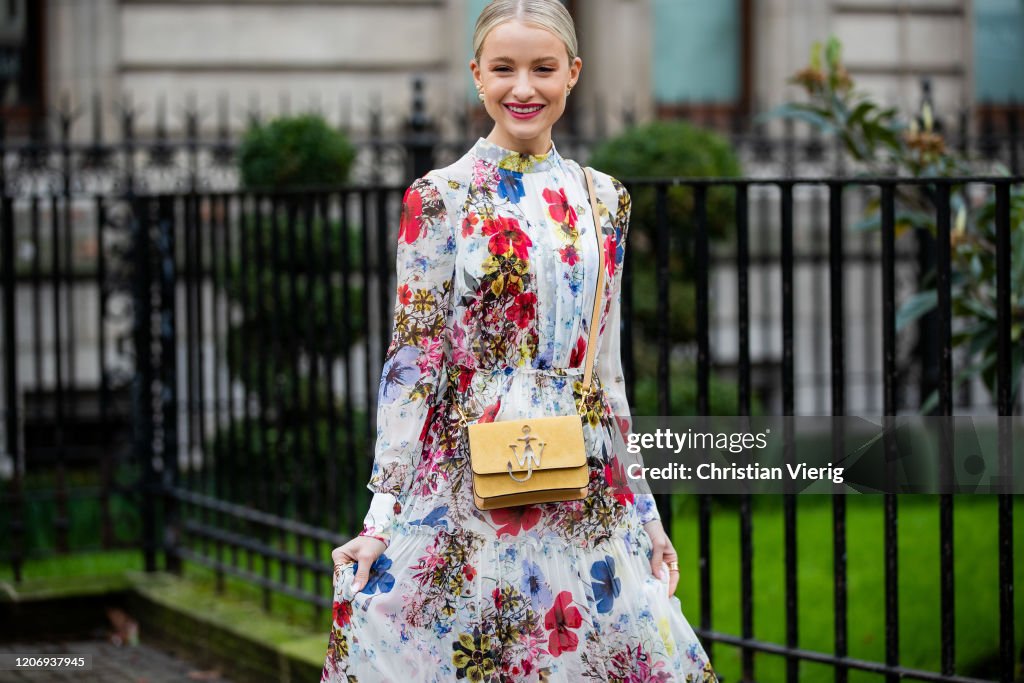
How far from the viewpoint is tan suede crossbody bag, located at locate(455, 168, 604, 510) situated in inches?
115

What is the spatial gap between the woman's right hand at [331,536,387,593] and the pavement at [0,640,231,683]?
306 cm

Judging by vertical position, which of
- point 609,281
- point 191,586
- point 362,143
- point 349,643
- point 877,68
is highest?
point 877,68

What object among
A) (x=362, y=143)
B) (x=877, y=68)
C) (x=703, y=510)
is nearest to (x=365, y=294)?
(x=703, y=510)

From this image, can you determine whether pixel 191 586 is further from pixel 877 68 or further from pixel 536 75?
pixel 877 68

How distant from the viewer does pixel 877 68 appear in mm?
13344

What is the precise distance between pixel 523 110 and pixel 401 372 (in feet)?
2.01

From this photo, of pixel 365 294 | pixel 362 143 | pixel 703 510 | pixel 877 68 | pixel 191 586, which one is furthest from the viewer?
pixel 877 68

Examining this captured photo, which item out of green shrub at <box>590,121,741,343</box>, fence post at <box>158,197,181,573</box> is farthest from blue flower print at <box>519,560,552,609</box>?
green shrub at <box>590,121,741,343</box>

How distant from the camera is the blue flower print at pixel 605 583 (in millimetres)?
3059

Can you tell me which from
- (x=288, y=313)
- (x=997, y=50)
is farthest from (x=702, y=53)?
(x=288, y=313)

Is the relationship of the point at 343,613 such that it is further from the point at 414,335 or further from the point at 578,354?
the point at 578,354

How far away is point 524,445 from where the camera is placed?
2938 mm

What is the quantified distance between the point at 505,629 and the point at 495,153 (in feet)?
3.33

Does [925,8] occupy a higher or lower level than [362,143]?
higher
